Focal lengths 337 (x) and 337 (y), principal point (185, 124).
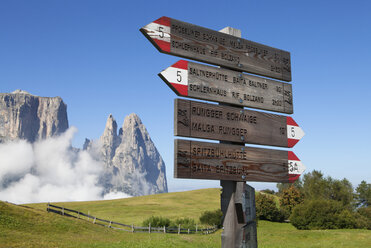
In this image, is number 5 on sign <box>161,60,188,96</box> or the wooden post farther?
the wooden post

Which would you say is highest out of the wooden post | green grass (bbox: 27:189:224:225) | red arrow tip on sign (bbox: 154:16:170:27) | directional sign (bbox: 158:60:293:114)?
red arrow tip on sign (bbox: 154:16:170:27)

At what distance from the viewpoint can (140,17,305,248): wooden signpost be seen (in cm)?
615

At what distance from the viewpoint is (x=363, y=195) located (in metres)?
98.0

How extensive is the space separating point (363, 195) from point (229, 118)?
4195 inches

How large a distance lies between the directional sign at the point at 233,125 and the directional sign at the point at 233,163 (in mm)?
184

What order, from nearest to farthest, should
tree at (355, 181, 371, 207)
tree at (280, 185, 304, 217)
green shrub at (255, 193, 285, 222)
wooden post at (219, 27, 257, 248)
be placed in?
wooden post at (219, 27, 257, 248) < green shrub at (255, 193, 285, 222) < tree at (280, 185, 304, 217) < tree at (355, 181, 371, 207)

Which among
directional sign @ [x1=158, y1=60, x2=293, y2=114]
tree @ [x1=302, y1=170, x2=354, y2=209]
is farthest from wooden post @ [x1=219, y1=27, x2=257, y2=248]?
tree @ [x1=302, y1=170, x2=354, y2=209]

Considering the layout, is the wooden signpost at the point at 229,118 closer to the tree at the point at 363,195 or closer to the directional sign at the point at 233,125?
the directional sign at the point at 233,125

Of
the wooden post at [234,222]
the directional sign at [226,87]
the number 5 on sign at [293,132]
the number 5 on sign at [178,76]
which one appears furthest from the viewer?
the number 5 on sign at [293,132]

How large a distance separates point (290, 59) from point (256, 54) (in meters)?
1.22

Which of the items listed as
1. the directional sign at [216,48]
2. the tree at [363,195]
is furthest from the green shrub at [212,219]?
the tree at [363,195]

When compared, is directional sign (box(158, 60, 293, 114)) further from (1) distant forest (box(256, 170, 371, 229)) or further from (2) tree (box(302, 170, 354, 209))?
(2) tree (box(302, 170, 354, 209))

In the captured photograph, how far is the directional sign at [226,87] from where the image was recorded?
6230 mm

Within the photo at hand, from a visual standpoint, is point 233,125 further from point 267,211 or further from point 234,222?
point 267,211
